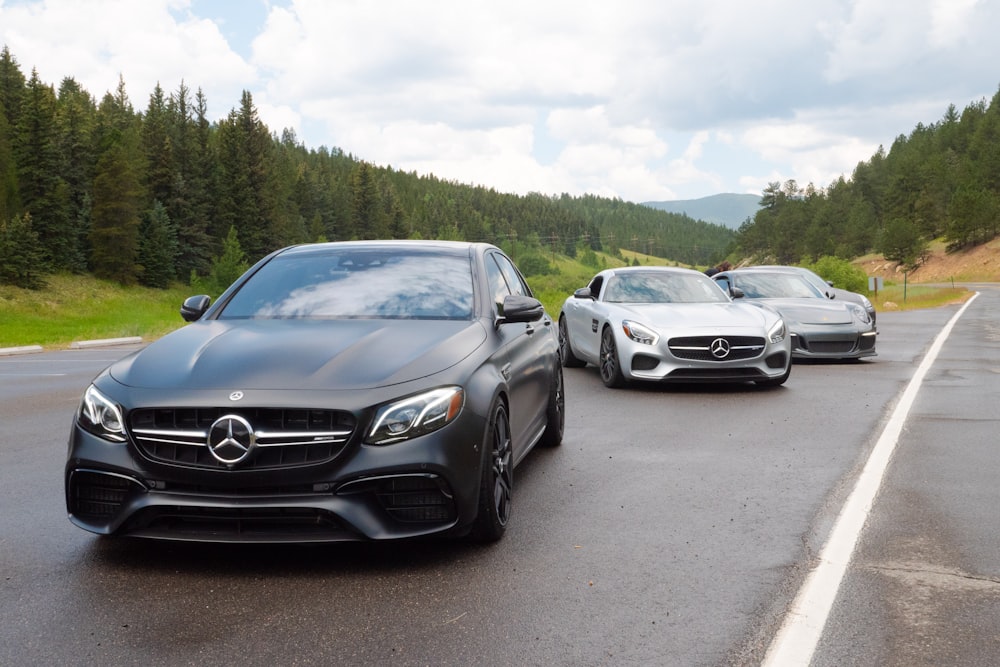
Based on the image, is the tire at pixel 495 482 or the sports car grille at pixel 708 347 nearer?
the tire at pixel 495 482

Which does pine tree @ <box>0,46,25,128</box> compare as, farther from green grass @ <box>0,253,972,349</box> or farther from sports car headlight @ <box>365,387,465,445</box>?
sports car headlight @ <box>365,387,465,445</box>

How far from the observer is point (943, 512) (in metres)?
5.34

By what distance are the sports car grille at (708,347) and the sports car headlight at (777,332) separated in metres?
0.25

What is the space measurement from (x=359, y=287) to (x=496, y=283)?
102 cm

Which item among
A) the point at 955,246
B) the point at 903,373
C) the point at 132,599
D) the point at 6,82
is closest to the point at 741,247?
the point at 955,246

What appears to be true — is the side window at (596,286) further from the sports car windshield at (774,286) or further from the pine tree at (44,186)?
the pine tree at (44,186)

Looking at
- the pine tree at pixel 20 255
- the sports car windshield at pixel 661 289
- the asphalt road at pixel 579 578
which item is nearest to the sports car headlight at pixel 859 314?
the sports car windshield at pixel 661 289

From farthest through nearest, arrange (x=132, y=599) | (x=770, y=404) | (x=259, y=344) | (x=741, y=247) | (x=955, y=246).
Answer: (x=741, y=247), (x=955, y=246), (x=770, y=404), (x=259, y=344), (x=132, y=599)

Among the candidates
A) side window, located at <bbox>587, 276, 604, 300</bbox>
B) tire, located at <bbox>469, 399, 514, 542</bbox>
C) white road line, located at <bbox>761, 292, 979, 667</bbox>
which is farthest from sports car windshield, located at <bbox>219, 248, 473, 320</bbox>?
side window, located at <bbox>587, 276, 604, 300</bbox>

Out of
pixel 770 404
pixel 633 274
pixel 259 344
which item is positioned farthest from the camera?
pixel 633 274

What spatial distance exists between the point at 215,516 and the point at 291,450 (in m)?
0.42

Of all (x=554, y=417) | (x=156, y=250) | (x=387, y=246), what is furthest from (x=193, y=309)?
(x=156, y=250)

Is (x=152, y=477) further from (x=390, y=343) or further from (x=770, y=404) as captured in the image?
(x=770, y=404)

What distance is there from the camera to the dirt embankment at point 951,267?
355 ft
